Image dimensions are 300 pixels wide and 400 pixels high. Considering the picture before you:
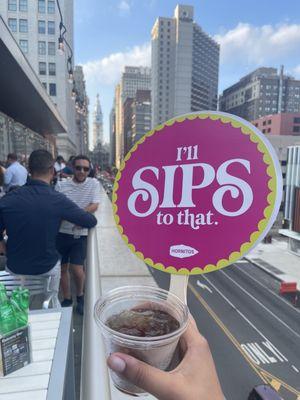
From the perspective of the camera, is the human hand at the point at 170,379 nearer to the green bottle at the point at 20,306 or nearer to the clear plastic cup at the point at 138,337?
the clear plastic cup at the point at 138,337

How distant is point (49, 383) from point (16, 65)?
306 inches

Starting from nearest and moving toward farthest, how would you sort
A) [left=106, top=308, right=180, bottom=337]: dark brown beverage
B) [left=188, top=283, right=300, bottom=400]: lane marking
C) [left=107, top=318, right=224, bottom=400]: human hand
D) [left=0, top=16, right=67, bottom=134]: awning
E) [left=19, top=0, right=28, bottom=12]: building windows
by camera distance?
[left=107, top=318, right=224, bottom=400]: human hand
[left=106, top=308, right=180, bottom=337]: dark brown beverage
[left=0, top=16, right=67, bottom=134]: awning
[left=188, top=283, right=300, bottom=400]: lane marking
[left=19, top=0, right=28, bottom=12]: building windows

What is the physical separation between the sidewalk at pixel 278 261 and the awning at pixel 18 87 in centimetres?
2517

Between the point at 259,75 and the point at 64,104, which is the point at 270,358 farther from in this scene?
the point at 259,75

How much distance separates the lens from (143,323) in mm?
918

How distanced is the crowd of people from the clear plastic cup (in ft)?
0.13

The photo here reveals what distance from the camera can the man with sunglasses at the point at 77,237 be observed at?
3656 mm

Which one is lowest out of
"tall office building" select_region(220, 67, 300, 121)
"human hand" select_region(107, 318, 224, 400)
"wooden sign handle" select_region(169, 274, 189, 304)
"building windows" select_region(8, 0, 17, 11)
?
"human hand" select_region(107, 318, 224, 400)

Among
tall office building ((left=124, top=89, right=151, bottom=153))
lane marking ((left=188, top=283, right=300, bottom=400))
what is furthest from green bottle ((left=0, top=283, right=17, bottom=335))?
tall office building ((left=124, top=89, right=151, bottom=153))

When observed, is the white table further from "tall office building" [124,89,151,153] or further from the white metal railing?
"tall office building" [124,89,151,153]

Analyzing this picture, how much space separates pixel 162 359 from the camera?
2.75 ft

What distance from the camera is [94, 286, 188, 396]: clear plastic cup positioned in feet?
2.64

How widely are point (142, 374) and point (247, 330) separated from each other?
80.8 feet

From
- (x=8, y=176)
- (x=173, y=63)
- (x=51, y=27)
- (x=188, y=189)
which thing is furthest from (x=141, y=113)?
(x=188, y=189)
